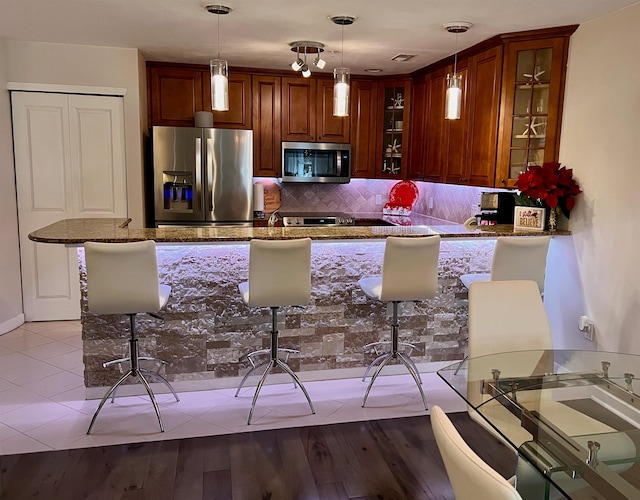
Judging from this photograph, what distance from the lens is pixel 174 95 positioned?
532 cm

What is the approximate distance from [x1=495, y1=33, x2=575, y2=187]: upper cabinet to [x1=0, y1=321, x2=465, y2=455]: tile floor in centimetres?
184

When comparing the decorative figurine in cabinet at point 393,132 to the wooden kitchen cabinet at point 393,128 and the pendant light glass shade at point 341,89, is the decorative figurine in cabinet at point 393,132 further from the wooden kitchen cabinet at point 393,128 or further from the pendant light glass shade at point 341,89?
the pendant light glass shade at point 341,89

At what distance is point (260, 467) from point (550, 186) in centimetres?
265

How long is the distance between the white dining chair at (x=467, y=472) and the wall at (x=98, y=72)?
→ 4.37 metres

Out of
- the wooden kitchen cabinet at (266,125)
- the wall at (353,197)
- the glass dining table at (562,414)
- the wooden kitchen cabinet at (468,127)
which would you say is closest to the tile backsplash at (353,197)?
the wall at (353,197)

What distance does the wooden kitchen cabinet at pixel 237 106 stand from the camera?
18.0ft

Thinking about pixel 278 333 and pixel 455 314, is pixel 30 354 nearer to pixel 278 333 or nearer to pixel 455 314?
pixel 278 333

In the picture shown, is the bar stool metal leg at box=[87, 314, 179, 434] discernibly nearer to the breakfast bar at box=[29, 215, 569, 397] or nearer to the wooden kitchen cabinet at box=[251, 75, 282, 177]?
the breakfast bar at box=[29, 215, 569, 397]

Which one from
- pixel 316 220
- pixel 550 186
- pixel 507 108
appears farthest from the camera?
pixel 316 220

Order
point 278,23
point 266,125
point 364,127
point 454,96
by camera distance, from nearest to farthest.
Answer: point 454,96 < point 278,23 < point 266,125 < point 364,127

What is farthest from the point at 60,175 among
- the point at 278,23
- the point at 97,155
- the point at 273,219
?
the point at 278,23

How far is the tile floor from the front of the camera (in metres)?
2.91

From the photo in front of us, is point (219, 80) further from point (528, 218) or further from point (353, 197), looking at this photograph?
point (353, 197)

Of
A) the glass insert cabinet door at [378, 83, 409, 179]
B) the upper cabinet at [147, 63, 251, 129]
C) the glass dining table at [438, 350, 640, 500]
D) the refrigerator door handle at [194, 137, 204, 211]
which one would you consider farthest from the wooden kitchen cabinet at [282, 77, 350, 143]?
the glass dining table at [438, 350, 640, 500]
